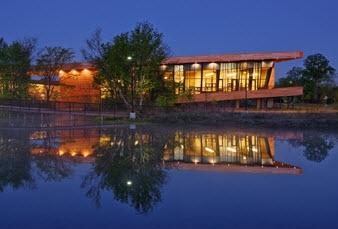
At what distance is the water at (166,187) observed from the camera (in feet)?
24.1

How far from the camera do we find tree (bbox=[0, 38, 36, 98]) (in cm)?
5034

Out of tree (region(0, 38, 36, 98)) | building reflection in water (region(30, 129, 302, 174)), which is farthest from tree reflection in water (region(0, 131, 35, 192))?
tree (region(0, 38, 36, 98))

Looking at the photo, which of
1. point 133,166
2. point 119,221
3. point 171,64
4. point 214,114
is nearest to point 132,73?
point 214,114

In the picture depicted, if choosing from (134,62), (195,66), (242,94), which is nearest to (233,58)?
(242,94)

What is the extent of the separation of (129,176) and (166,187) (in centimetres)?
155

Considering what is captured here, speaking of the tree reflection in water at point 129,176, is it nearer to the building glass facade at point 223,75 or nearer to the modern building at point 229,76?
the modern building at point 229,76

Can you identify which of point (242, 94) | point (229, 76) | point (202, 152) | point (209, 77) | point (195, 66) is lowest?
point (202, 152)

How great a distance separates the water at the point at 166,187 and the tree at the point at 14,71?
35386 mm

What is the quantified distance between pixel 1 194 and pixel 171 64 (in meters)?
49.8

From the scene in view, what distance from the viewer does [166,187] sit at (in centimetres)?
991

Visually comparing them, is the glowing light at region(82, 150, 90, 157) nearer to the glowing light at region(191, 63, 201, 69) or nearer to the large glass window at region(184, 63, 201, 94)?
the large glass window at region(184, 63, 201, 94)

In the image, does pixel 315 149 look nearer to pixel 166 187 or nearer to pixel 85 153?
pixel 85 153

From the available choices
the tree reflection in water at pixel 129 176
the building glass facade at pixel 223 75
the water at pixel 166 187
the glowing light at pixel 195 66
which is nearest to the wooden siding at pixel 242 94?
the building glass facade at pixel 223 75

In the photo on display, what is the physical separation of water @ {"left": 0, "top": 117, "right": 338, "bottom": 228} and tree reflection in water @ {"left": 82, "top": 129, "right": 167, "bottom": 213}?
2cm
